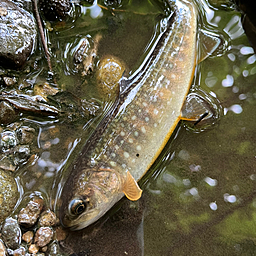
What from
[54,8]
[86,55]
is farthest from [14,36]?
[86,55]

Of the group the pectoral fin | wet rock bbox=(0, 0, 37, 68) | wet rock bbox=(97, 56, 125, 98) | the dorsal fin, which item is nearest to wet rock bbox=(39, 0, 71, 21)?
wet rock bbox=(0, 0, 37, 68)

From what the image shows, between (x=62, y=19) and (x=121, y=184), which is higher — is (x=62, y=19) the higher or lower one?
the higher one

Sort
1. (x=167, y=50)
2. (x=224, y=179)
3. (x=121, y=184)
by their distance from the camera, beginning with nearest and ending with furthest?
(x=121, y=184)
(x=224, y=179)
(x=167, y=50)

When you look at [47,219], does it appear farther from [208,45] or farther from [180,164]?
[208,45]

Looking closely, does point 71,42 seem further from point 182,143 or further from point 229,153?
point 229,153

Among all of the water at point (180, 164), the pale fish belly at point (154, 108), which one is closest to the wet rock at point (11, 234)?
the water at point (180, 164)

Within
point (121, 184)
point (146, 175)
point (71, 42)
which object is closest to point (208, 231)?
point (146, 175)

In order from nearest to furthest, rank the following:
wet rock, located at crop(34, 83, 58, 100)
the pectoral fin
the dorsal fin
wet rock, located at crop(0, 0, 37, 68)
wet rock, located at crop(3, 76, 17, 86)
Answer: the pectoral fin → wet rock, located at crop(0, 0, 37, 68) → wet rock, located at crop(3, 76, 17, 86) → wet rock, located at crop(34, 83, 58, 100) → the dorsal fin

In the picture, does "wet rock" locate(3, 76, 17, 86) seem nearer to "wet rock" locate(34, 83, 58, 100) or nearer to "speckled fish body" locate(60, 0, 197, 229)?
"wet rock" locate(34, 83, 58, 100)
